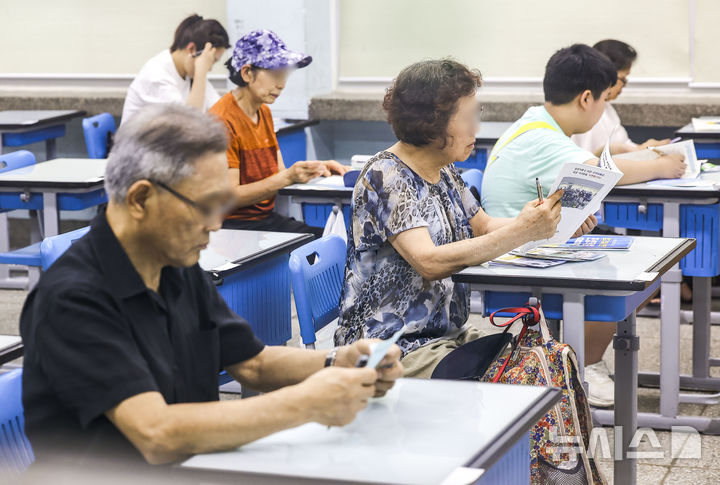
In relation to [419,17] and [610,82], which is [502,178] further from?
[419,17]

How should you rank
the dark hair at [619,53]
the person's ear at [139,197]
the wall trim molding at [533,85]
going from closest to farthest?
the person's ear at [139,197] → the dark hair at [619,53] → the wall trim molding at [533,85]

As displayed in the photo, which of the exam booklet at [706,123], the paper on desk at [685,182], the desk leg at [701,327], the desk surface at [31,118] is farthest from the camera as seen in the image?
the desk surface at [31,118]

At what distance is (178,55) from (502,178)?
301cm

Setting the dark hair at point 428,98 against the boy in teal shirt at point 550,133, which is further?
the boy in teal shirt at point 550,133

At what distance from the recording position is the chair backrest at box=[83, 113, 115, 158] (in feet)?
19.7

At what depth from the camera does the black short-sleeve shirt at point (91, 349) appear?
61.1 inches

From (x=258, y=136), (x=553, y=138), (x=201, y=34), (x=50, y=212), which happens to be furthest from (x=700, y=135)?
(x=50, y=212)

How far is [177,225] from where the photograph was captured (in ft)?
5.51

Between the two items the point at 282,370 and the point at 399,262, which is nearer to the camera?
the point at 282,370

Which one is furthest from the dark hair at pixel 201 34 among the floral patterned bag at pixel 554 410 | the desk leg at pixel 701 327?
the floral patterned bag at pixel 554 410

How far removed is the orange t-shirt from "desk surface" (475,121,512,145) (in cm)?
149

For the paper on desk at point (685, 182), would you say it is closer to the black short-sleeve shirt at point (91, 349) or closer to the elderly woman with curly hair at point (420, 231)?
the elderly woman with curly hair at point (420, 231)

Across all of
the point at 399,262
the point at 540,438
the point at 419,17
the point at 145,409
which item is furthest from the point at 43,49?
the point at 145,409

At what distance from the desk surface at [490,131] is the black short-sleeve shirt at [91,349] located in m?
4.21
